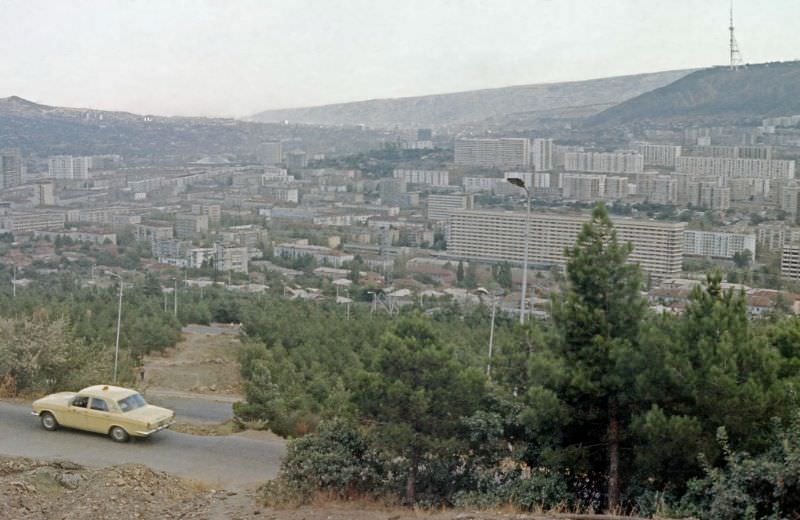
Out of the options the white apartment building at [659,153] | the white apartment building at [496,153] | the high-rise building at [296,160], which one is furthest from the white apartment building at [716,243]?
the high-rise building at [296,160]

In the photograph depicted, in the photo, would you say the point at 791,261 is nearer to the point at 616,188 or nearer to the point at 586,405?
the point at 616,188

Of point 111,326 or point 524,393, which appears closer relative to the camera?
point 524,393

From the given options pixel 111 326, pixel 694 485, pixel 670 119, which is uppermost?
pixel 670 119

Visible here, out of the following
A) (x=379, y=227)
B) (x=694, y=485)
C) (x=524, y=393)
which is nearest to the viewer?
(x=694, y=485)

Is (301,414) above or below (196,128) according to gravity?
below

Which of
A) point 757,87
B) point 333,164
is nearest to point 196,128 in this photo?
point 333,164

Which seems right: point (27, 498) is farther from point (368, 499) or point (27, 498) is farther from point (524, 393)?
point (524, 393)

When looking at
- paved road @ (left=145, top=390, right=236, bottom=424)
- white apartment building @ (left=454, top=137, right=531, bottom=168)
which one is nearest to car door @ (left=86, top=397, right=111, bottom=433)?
paved road @ (left=145, top=390, right=236, bottom=424)
